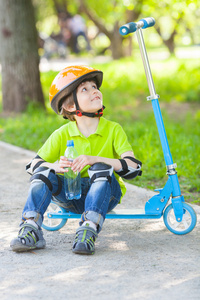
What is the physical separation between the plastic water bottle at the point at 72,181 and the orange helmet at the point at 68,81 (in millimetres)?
379

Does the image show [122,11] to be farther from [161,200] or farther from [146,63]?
[161,200]

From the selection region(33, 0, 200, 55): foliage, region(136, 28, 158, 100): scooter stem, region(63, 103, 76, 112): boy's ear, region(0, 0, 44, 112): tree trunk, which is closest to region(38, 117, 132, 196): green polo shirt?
region(63, 103, 76, 112): boy's ear

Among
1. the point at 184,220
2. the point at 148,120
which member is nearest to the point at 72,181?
the point at 184,220

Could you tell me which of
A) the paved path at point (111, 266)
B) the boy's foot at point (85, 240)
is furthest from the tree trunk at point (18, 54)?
the boy's foot at point (85, 240)

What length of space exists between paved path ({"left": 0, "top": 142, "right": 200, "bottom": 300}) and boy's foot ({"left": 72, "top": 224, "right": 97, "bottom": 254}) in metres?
0.06

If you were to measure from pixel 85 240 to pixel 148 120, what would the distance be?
564 centimetres

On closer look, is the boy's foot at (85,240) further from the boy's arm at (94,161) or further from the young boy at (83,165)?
the boy's arm at (94,161)

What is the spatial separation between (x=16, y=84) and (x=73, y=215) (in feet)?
19.6

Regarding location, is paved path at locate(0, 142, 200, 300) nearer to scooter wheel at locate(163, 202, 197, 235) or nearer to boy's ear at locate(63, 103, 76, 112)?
scooter wheel at locate(163, 202, 197, 235)

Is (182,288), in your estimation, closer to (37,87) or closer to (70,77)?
(70,77)

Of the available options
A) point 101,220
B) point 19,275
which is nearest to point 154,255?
point 101,220

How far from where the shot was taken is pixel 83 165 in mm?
3404

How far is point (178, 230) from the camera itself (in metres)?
3.70

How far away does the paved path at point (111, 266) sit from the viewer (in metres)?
2.81
